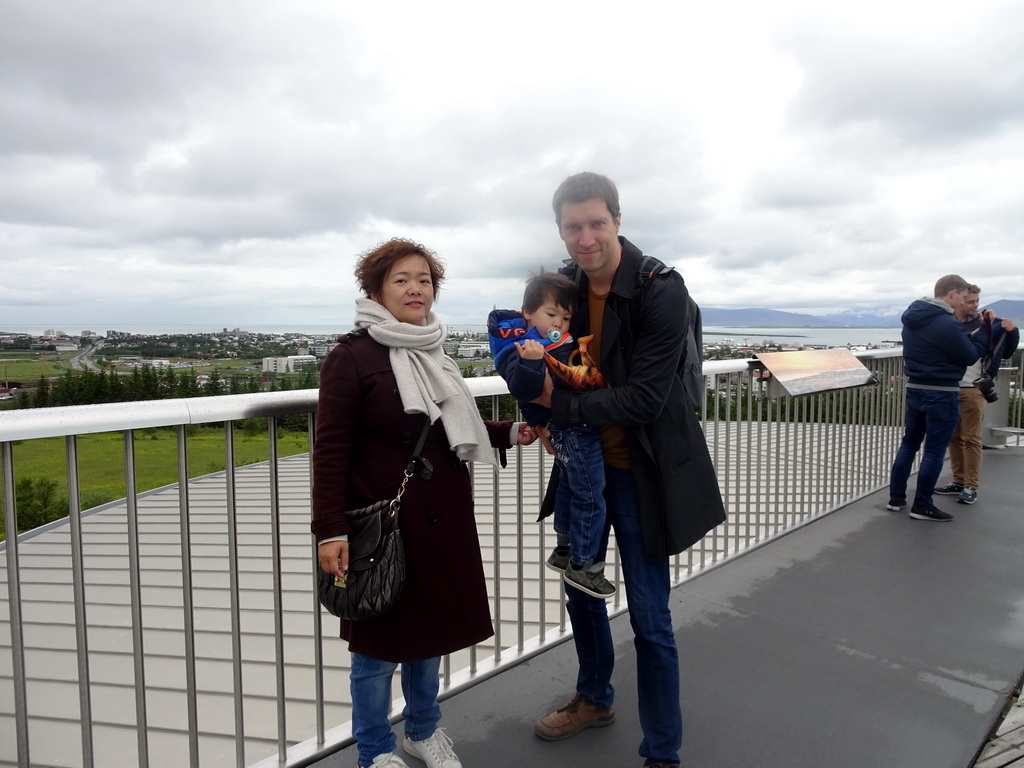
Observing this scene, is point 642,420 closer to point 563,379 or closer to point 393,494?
point 563,379

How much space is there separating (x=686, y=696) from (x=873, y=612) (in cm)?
145

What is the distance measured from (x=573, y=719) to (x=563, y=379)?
1.31m

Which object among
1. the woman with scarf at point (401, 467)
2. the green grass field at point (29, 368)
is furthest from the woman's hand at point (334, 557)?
the green grass field at point (29, 368)

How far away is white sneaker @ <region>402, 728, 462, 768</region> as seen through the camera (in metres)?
2.18

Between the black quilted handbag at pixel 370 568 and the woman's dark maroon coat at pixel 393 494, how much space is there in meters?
0.06

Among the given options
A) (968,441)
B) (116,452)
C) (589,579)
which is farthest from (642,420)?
(968,441)

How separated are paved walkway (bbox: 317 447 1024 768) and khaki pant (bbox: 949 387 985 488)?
1.29m

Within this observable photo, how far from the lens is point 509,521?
6.85m

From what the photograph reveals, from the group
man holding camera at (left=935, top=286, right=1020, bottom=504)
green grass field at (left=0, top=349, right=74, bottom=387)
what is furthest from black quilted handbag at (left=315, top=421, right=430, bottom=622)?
man holding camera at (left=935, top=286, right=1020, bottom=504)

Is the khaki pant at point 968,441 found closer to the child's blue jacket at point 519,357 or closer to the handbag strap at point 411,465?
the child's blue jacket at point 519,357

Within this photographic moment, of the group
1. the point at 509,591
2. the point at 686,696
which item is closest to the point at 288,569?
the point at 509,591

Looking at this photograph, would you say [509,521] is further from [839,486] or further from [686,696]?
[686,696]

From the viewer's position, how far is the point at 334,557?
6.07 ft

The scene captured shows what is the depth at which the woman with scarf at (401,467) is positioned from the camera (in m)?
1.88
